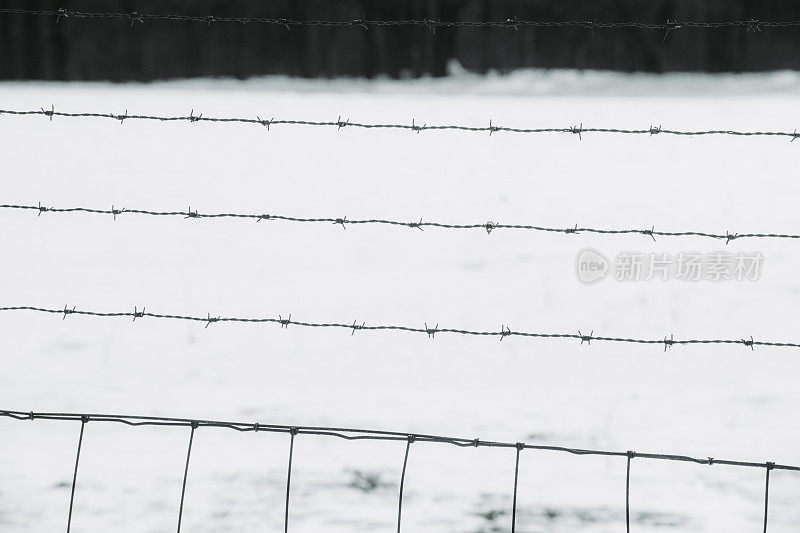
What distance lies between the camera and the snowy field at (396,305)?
3.09 metres

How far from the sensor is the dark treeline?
4207mm

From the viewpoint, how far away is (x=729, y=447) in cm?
357

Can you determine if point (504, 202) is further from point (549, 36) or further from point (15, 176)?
point (15, 176)

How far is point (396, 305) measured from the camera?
5477 mm
